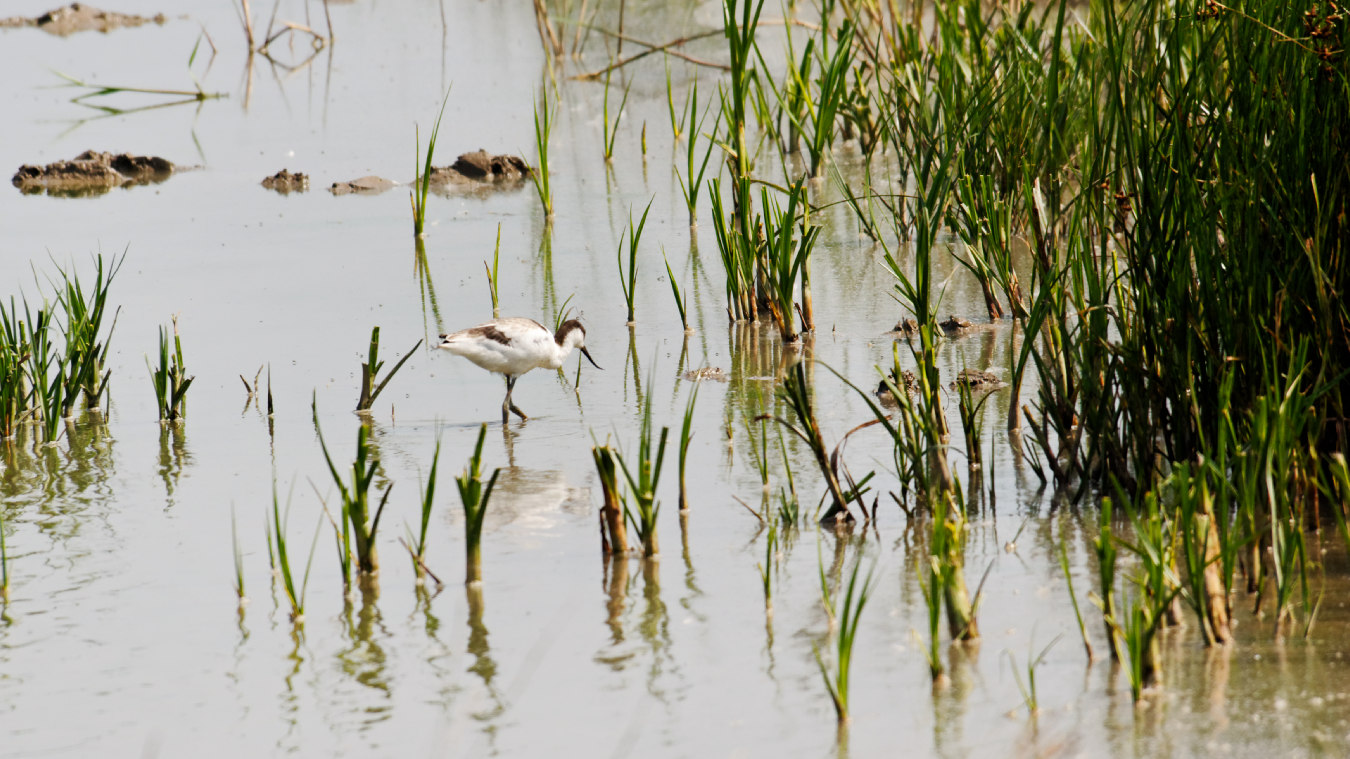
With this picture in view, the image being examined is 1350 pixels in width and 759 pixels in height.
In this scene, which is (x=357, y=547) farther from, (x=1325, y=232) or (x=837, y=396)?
(x=1325, y=232)

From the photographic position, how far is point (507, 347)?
6.10m

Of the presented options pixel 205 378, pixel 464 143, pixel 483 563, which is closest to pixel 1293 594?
pixel 483 563

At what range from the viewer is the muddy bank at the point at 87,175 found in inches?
440

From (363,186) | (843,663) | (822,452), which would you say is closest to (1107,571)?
(843,663)

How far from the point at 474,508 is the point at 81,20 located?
18.1 meters

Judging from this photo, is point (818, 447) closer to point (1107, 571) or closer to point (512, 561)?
point (512, 561)

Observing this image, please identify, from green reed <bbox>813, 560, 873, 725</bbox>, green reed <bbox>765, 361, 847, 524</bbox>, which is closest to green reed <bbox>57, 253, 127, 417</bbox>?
green reed <bbox>765, 361, 847, 524</bbox>

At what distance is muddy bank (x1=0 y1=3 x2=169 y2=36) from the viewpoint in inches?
775

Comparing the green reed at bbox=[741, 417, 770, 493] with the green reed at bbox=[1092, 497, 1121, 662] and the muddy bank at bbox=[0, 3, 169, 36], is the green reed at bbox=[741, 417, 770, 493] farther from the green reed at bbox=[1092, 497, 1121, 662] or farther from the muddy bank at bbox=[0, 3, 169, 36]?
the muddy bank at bbox=[0, 3, 169, 36]

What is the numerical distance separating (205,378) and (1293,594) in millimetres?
4728

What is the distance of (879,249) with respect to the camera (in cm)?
833

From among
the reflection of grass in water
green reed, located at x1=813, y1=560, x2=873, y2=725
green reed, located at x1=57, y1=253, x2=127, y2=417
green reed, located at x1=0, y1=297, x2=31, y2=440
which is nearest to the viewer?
green reed, located at x1=813, y1=560, x2=873, y2=725

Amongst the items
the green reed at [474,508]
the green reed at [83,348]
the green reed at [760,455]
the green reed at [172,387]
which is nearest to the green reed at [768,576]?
the green reed at [760,455]

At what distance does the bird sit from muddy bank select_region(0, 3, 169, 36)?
1544 cm
